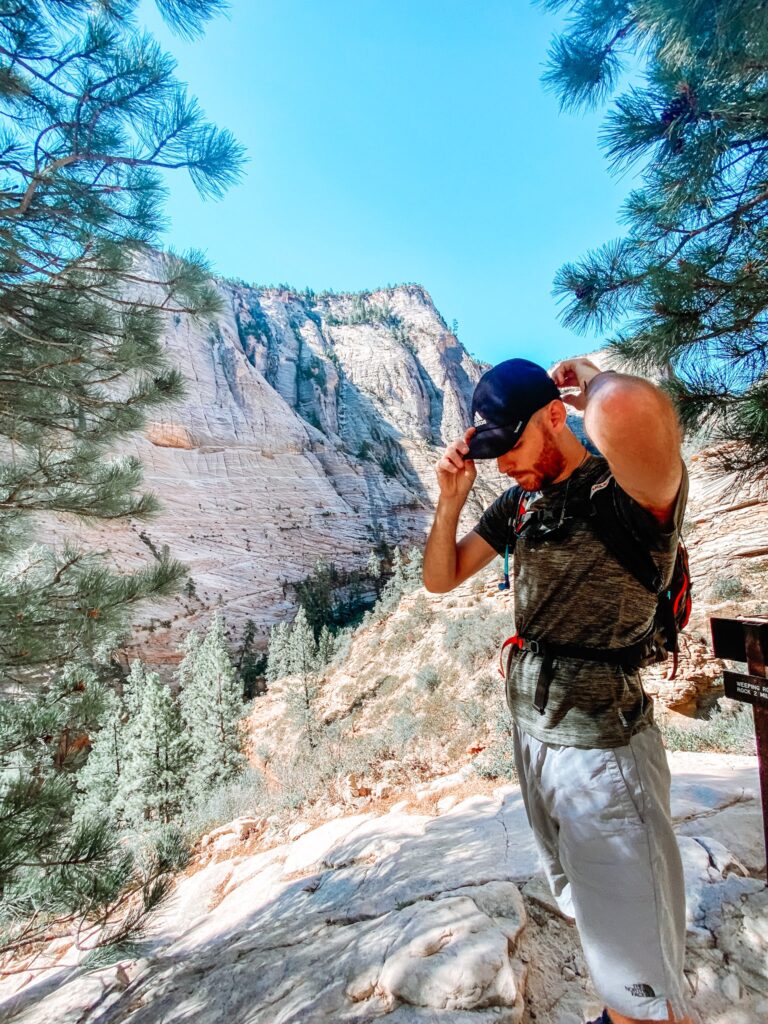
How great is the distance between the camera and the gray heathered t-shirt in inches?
32.3

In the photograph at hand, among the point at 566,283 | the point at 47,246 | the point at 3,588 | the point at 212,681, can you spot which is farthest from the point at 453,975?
the point at 212,681

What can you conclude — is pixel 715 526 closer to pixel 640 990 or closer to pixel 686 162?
pixel 686 162

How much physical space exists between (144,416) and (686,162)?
356 cm

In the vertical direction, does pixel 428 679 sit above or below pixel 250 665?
above

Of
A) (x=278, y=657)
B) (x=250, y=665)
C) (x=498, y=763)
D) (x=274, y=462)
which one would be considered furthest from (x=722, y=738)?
Answer: (x=274, y=462)

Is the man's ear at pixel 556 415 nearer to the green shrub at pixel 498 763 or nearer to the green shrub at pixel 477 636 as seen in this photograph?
the green shrub at pixel 498 763

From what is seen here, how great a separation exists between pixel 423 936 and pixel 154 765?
42.8 feet

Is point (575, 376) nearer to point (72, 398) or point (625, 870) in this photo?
point (625, 870)

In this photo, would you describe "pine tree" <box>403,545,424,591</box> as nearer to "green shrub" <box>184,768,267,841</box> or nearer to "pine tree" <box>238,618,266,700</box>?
"pine tree" <box>238,618,266,700</box>

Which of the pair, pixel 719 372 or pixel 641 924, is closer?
pixel 641 924

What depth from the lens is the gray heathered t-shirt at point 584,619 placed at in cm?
82

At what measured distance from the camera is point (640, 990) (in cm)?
74

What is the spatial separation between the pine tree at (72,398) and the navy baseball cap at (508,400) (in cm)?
215

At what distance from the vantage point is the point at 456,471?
1039 mm
